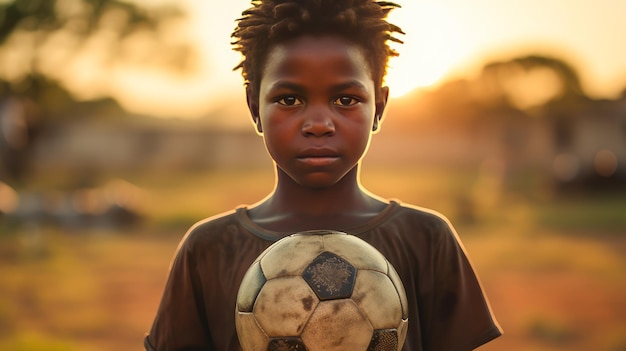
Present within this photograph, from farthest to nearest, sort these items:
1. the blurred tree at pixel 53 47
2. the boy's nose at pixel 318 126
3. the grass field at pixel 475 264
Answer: the blurred tree at pixel 53 47 → the grass field at pixel 475 264 → the boy's nose at pixel 318 126

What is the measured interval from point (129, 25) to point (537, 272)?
93.3ft

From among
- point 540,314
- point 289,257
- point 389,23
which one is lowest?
point 540,314

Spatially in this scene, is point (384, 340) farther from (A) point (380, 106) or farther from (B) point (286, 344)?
(A) point (380, 106)

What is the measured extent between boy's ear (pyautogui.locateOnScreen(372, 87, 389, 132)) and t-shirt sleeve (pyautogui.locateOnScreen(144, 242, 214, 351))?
0.94 m

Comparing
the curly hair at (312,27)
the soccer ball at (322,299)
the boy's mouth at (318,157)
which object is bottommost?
the soccer ball at (322,299)

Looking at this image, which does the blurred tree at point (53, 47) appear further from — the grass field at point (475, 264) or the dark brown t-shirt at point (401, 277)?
the dark brown t-shirt at point (401, 277)

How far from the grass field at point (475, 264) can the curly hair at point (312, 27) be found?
5169 mm

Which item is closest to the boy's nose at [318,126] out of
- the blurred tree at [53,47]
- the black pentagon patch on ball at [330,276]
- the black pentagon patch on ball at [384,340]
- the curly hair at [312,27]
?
the curly hair at [312,27]

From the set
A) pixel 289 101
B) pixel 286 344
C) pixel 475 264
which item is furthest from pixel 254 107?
pixel 475 264

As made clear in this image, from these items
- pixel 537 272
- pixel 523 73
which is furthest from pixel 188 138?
pixel 537 272

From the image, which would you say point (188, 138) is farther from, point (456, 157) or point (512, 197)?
point (512, 197)

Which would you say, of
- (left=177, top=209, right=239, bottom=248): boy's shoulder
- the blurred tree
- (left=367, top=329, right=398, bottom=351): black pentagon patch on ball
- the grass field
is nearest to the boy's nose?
(left=177, top=209, right=239, bottom=248): boy's shoulder

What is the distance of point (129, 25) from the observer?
37.1 metres

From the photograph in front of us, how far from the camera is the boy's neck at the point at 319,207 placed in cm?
313
